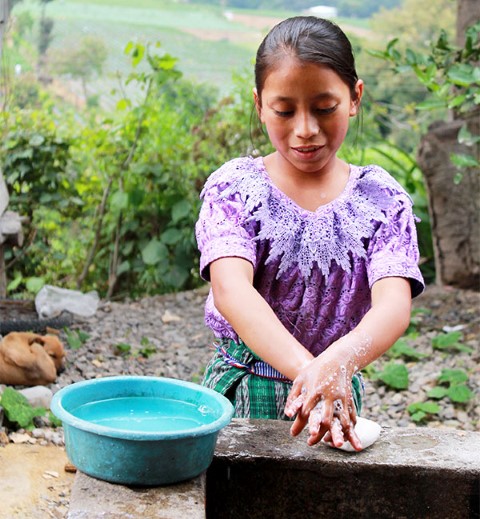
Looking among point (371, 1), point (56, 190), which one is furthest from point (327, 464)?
point (371, 1)

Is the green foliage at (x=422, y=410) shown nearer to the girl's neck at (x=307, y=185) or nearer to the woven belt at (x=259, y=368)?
the woven belt at (x=259, y=368)

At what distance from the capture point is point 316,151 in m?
1.87

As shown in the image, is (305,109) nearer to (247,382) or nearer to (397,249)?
(397,249)

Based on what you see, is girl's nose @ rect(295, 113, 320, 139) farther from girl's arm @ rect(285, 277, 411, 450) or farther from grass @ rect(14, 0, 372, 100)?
grass @ rect(14, 0, 372, 100)

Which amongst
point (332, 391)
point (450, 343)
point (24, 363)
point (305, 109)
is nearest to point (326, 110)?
point (305, 109)

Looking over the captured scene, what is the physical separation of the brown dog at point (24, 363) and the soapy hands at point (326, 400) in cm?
212

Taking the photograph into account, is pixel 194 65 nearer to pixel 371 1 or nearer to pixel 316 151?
pixel 371 1

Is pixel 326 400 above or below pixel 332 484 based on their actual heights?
above

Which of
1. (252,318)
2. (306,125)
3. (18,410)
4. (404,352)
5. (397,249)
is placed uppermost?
(306,125)

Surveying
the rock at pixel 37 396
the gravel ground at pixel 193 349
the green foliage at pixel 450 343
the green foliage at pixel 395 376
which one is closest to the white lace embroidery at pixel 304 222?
the gravel ground at pixel 193 349

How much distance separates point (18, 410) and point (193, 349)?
156 cm

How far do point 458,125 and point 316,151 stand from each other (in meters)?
3.67

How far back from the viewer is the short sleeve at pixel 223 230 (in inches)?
72.3

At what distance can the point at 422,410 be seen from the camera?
366 cm
